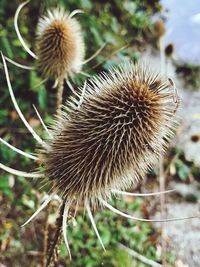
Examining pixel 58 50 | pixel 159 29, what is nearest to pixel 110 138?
pixel 58 50

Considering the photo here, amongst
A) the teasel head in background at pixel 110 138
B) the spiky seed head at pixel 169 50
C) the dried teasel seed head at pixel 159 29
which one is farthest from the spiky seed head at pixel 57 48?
the dried teasel seed head at pixel 159 29

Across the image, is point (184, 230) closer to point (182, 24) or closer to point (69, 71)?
point (69, 71)

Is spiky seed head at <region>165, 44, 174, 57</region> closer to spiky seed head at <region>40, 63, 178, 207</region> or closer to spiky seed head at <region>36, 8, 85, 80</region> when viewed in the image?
spiky seed head at <region>36, 8, 85, 80</region>

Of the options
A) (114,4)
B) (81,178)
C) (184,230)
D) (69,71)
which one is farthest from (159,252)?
(114,4)

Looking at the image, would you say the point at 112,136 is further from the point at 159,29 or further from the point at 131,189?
the point at 159,29

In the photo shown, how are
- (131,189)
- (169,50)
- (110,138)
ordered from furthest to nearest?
(169,50)
(131,189)
(110,138)

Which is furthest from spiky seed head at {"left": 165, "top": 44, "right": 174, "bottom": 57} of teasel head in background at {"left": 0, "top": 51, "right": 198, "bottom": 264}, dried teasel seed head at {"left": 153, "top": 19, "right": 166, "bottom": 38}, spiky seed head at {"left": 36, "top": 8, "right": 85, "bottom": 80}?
teasel head in background at {"left": 0, "top": 51, "right": 198, "bottom": 264}
